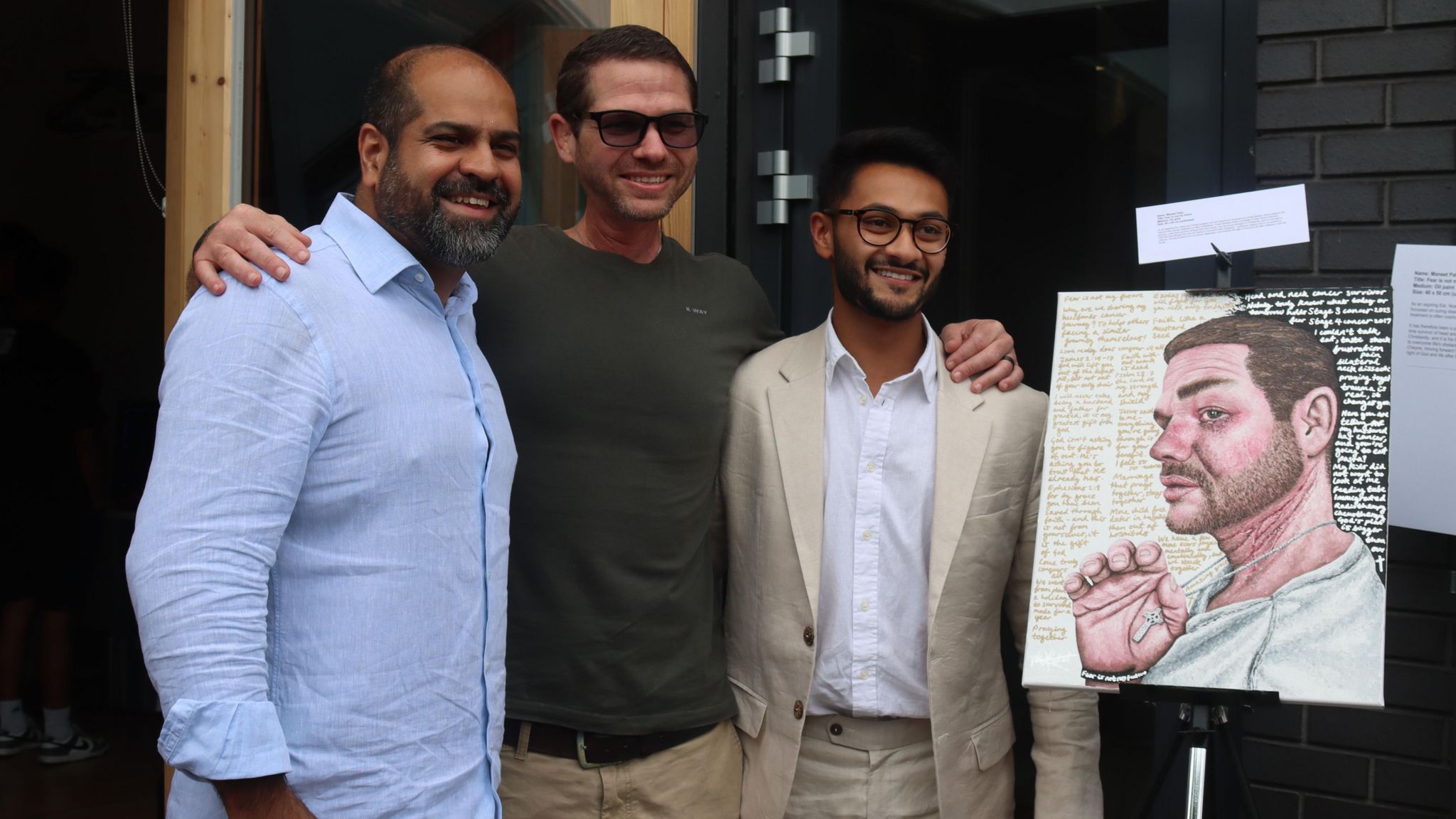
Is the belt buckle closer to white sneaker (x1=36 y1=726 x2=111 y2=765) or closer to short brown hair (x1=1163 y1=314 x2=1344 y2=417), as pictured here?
short brown hair (x1=1163 y1=314 x2=1344 y2=417)

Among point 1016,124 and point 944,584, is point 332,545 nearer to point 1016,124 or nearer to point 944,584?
point 944,584

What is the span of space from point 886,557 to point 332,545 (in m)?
1.13

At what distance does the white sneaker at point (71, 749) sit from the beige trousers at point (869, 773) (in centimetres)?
450

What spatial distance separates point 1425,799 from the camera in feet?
8.34

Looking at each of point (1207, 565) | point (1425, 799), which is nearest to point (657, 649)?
point (1207, 565)

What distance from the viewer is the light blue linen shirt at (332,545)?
1.48 metres

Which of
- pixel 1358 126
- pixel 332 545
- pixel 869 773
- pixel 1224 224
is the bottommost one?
pixel 869 773

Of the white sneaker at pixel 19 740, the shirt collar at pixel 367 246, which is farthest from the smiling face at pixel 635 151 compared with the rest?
the white sneaker at pixel 19 740

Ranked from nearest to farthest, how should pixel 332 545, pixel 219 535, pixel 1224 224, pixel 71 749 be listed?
pixel 219 535
pixel 332 545
pixel 1224 224
pixel 71 749

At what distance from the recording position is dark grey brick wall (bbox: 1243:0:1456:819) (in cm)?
255

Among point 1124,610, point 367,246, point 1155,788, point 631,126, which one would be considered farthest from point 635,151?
point 1155,788

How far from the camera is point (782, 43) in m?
3.29

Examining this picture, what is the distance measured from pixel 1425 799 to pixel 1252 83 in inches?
62.4

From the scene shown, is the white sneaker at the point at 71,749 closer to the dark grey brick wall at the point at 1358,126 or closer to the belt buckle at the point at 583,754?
the belt buckle at the point at 583,754
